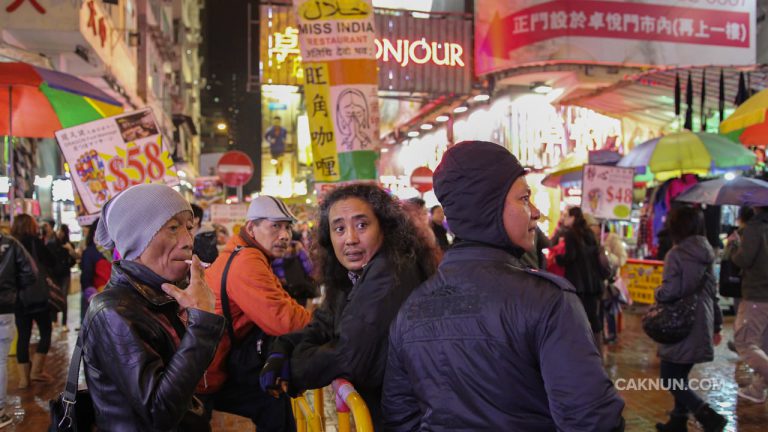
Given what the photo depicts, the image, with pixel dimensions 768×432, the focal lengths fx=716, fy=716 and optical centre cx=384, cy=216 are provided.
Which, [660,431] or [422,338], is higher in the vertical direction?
[422,338]

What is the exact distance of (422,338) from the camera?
7.46 feet

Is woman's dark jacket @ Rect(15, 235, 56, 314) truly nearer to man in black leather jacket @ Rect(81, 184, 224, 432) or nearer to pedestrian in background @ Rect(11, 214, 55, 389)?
pedestrian in background @ Rect(11, 214, 55, 389)

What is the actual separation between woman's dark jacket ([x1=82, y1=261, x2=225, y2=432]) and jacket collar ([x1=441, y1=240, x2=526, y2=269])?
944 mm

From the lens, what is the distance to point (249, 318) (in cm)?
424

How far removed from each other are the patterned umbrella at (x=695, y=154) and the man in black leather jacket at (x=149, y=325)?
9661mm

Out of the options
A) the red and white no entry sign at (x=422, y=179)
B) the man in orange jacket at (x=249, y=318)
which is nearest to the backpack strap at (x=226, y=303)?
the man in orange jacket at (x=249, y=318)

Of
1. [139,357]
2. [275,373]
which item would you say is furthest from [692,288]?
[139,357]

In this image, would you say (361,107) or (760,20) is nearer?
(361,107)

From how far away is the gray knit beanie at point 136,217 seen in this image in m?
2.75

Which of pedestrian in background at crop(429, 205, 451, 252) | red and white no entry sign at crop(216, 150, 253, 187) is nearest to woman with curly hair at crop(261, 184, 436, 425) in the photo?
pedestrian in background at crop(429, 205, 451, 252)

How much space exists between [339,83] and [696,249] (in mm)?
3802

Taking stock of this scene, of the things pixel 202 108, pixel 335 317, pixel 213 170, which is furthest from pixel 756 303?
pixel 202 108

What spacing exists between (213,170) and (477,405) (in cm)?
4133

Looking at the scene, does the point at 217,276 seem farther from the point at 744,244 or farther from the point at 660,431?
the point at 744,244
